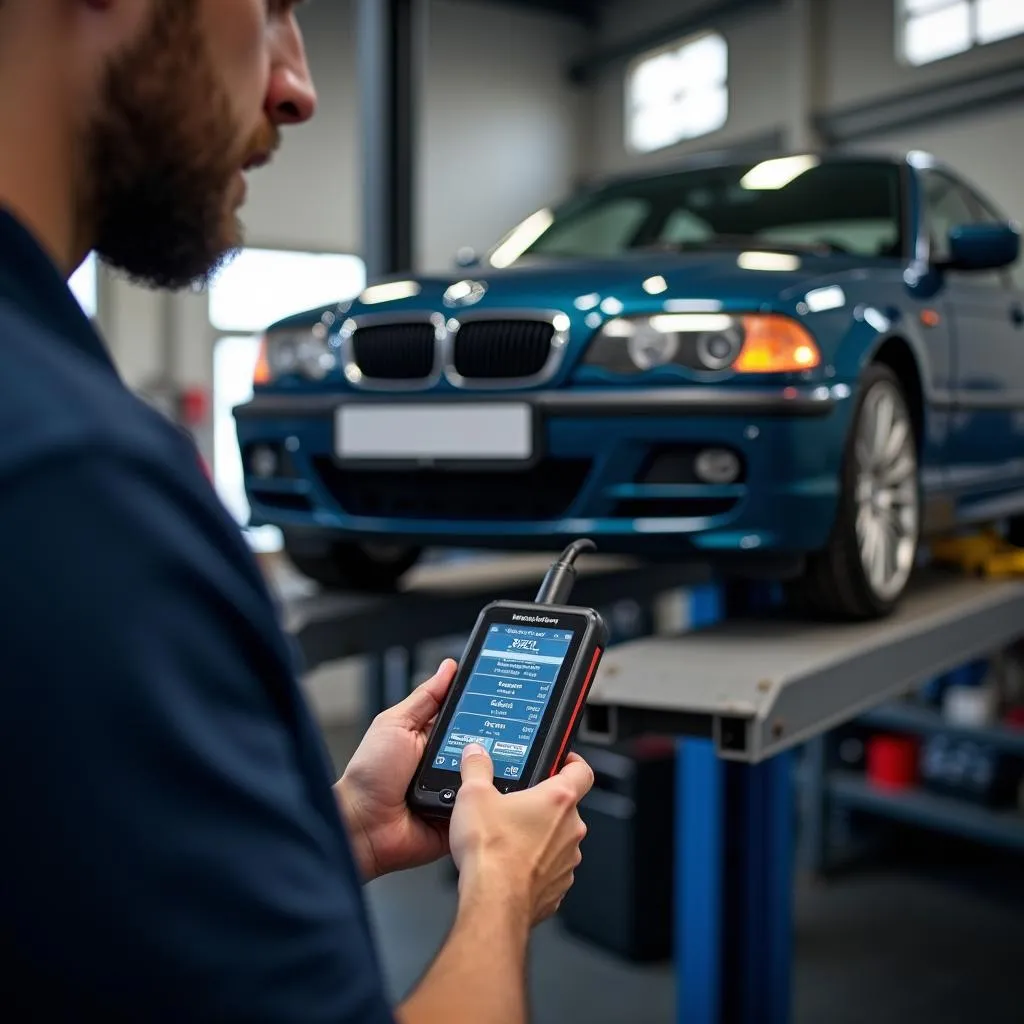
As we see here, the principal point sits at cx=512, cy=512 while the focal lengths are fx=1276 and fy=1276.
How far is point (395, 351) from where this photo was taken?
2160 mm

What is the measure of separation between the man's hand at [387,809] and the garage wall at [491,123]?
7552 mm

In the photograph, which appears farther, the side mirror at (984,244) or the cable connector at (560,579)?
the side mirror at (984,244)

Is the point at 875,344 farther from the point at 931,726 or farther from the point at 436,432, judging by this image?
the point at 931,726

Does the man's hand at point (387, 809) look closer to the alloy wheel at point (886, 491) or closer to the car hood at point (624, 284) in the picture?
the car hood at point (624, 284)

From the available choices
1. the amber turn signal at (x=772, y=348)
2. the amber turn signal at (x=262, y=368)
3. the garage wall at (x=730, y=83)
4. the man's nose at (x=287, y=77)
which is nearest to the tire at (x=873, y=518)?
the amber turn signal at (x=772, y=348)

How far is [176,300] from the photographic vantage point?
22.3 feet

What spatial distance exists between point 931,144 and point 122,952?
23.7ft

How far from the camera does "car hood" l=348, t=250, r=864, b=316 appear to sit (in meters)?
1.98

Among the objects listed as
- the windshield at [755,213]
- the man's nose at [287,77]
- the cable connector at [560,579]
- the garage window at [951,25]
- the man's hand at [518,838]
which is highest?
the garage window at [951,25]

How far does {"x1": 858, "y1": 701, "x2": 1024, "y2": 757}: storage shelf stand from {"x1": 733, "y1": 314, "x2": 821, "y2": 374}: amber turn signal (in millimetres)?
2387

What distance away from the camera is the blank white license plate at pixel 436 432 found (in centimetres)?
199

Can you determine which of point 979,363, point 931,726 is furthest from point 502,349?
point 931,726

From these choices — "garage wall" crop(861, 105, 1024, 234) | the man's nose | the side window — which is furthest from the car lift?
"garage wall" crop(861, 105, 1024, 234)

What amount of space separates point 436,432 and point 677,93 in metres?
7.23
